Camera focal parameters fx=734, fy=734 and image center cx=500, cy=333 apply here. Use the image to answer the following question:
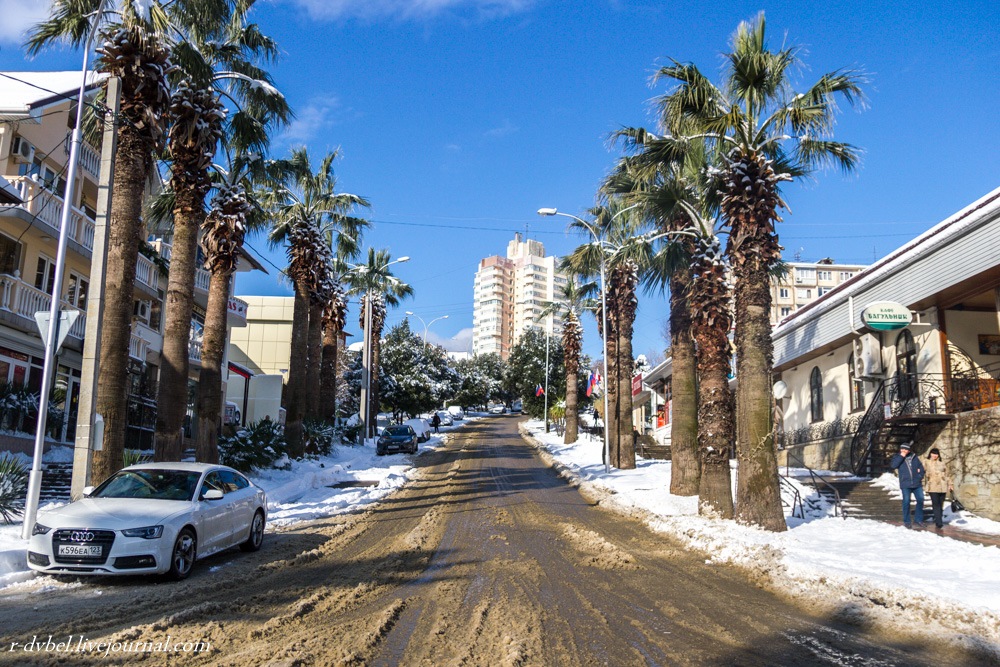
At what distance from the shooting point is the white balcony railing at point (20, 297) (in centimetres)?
1891

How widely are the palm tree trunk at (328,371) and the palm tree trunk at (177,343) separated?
18918mm

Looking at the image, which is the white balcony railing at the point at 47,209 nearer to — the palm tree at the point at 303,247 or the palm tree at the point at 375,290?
the palm tree at the point at 303,247

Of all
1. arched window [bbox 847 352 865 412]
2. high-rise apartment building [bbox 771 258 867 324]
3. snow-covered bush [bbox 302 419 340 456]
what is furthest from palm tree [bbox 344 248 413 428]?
high-rise apartment building [bbox 771 258 867 324]

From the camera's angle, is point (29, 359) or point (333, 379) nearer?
point (29, 359)

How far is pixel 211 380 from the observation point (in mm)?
19500

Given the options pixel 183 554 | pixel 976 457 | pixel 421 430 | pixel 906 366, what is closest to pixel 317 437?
pixel 906 366

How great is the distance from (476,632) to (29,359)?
20.7m

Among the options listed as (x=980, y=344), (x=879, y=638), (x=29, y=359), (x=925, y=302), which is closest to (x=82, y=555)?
(x=879, y=638)

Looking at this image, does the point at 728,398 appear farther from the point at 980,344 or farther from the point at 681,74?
the point at 980,344

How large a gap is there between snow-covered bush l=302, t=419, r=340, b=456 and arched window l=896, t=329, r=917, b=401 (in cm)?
2059

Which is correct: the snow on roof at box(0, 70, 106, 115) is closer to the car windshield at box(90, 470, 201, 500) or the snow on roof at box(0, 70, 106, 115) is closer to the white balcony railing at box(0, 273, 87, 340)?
the white balcony railing at box(0, 273, 87, 340)

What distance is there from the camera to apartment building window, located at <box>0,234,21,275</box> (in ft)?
67.1

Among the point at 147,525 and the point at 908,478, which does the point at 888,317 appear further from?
the point at 147,525

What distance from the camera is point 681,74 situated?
578 inches
